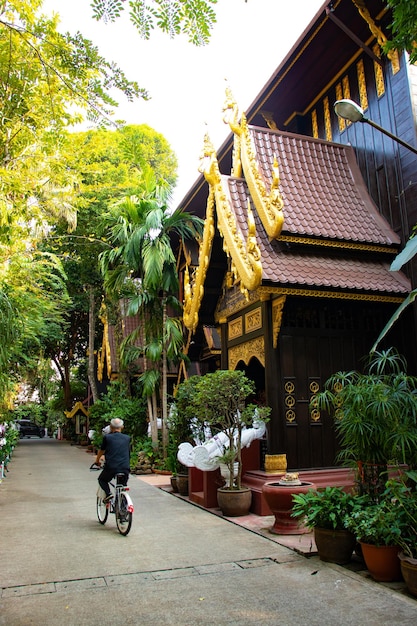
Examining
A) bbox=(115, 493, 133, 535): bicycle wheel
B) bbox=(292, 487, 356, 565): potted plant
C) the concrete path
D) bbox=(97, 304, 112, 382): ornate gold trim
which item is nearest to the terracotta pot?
the concrete path

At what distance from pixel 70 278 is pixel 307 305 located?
17275mm

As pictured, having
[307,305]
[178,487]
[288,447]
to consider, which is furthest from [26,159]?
[178,487]

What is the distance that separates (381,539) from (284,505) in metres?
1.87

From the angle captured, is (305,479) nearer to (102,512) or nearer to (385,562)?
(102,512)

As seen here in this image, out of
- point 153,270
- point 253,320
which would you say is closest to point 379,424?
point 253,320

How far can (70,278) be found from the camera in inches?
948

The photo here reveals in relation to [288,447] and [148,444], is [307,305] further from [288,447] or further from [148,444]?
[148,444]

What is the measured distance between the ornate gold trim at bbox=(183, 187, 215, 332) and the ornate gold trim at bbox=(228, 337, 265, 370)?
114 cm

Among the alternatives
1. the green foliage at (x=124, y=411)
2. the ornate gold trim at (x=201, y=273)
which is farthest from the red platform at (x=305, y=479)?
the green foliage at (x=124, y=411)

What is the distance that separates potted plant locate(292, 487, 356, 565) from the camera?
5258 mm

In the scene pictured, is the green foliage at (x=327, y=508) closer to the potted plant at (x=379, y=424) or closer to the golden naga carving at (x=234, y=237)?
the potted plant at (x=379, y=424)

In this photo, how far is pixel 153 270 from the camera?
14.2m

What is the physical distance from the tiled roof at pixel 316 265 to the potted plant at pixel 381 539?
3828 millimetres

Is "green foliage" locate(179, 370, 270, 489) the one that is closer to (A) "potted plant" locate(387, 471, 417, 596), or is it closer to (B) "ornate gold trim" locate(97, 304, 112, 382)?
(A) "potted plant" locate(387, 471, 417, 596)
